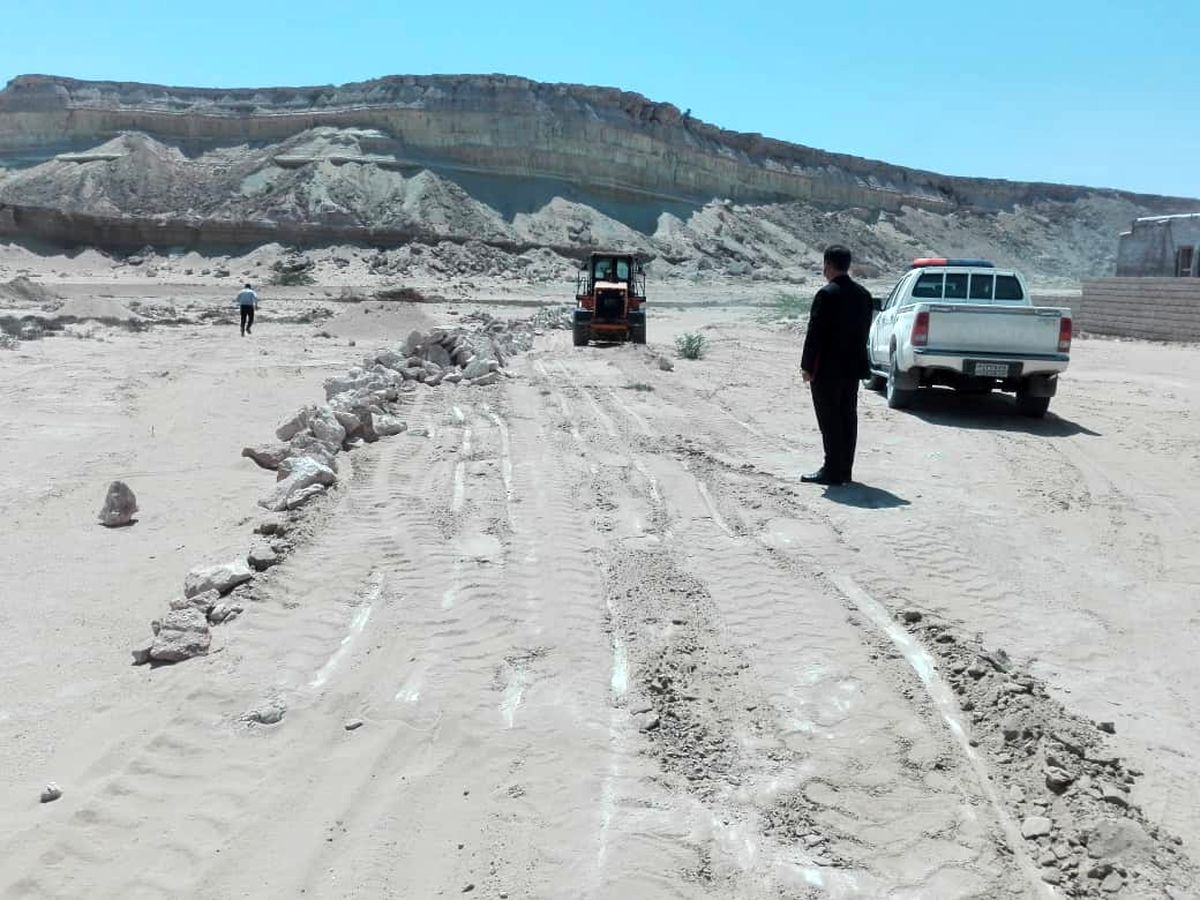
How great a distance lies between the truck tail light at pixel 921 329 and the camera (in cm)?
1197

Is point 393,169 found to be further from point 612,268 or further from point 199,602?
point 199,602

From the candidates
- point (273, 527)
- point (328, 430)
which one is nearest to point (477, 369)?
point (328, 430)

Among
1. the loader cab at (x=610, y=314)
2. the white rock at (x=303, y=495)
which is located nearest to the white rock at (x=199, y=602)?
the white rock at (x=303, y=495)

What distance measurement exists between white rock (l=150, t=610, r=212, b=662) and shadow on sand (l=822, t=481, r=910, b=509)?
Answer: 4538mm

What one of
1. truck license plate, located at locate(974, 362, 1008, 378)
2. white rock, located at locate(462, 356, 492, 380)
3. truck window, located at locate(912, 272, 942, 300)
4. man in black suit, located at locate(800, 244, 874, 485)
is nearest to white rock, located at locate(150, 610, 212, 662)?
man in black suit, located at locate(800, 244, 874, 485)

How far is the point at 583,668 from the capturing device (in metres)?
4.36

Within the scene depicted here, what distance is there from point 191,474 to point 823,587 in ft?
19.9

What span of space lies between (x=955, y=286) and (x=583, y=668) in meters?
11.3

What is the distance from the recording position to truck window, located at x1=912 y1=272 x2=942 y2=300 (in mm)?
13984

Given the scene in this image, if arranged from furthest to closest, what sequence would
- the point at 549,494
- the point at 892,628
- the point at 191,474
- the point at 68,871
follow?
the point at 191,474 < the point at 549,494 < the point at 892,628 < the point at 68,871

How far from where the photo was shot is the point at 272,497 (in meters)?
7.09

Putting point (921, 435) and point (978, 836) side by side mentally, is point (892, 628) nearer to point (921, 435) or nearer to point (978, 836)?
point (978, 836)

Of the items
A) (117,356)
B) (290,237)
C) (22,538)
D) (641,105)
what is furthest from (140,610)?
(641,105)

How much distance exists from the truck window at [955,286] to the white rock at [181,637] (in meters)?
11.8
